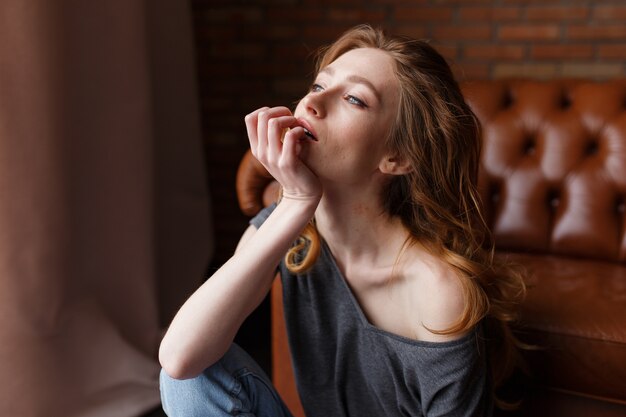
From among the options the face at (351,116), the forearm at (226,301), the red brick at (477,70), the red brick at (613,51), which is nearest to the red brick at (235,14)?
the red brick at (477,70)

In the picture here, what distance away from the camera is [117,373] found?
1667 millimetres

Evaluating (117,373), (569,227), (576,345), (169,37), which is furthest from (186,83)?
(576,345)

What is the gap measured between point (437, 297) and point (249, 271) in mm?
304

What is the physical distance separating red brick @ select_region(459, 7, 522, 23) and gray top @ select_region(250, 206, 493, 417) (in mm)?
1465

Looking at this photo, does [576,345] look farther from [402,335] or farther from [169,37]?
[169,37]

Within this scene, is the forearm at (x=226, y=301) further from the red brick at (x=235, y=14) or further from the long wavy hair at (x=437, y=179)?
the red brick at (x=235, y=14)

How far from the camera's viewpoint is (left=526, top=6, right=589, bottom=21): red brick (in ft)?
7.09

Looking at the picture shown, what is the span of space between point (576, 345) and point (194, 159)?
5.22 feet

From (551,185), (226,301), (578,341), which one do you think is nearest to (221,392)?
(226,301)

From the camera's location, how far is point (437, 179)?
3.36 feet

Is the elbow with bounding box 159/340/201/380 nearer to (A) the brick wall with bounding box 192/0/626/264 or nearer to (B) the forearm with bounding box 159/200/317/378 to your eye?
(B) the forearm with bounding box 159/200/317/378

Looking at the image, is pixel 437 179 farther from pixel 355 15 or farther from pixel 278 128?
pixel 355 15

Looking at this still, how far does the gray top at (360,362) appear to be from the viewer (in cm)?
98

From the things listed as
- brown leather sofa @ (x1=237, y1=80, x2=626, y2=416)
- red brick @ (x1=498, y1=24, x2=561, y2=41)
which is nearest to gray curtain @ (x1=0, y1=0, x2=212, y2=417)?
brown leather sofa @ (x1=237, y1=80, x2=626, y2=416)
